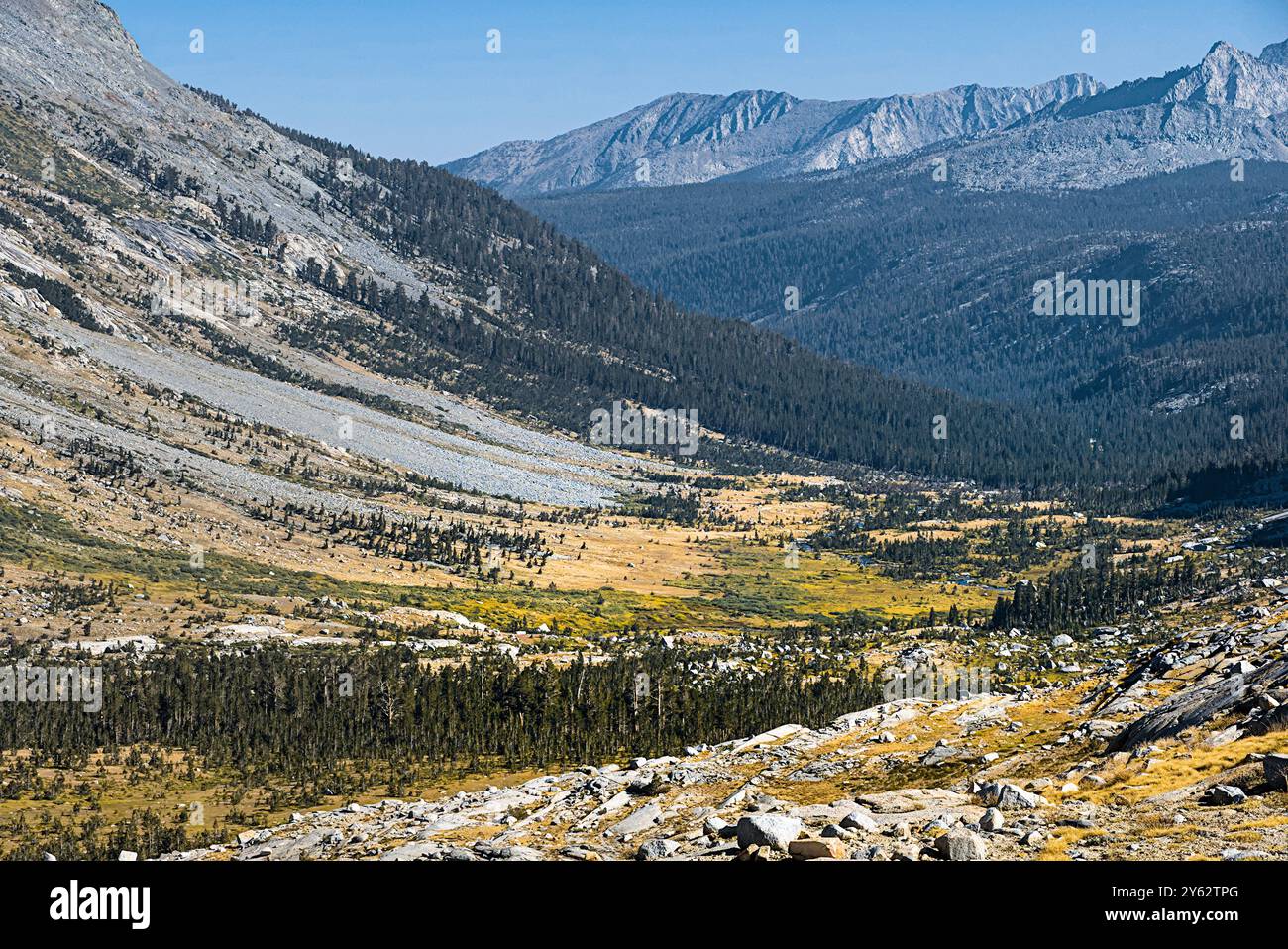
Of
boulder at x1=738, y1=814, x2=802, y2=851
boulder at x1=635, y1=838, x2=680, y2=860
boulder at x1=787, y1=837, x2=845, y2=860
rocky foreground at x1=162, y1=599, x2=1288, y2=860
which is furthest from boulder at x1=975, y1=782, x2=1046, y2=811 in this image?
boulder at x1=635, y1=838, x2=680, y2=860

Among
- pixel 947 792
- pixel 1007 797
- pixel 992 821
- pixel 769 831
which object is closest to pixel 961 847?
pixel 992 821

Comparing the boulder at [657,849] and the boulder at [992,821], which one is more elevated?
the boulder at [992,821]

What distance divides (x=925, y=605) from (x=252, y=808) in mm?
111528

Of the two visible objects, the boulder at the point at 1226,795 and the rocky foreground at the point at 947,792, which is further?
the boulder at the point at 1226,795

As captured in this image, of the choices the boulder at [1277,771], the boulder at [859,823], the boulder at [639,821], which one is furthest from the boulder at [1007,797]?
the boulder at [639,821]

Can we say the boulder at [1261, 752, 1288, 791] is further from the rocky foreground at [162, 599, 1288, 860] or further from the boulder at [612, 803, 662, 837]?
the boulder at [612, 803, 662, 837]

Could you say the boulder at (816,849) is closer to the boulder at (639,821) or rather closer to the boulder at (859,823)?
the boulder at (859,823)

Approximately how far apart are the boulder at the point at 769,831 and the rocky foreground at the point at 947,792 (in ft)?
0.18

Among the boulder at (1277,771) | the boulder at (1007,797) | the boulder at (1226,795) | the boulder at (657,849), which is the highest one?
the boulder at (1277,771)

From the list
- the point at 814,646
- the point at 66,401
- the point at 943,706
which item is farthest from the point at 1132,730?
the point at 66,401

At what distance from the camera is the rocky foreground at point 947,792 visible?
34344mm

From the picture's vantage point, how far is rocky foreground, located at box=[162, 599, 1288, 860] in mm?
34344
